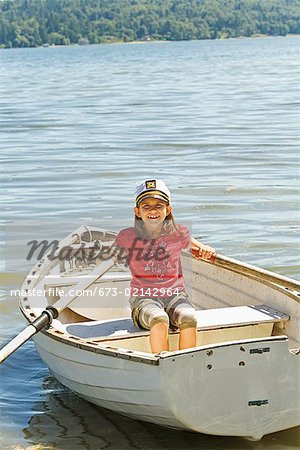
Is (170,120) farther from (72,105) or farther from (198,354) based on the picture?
(198,354)

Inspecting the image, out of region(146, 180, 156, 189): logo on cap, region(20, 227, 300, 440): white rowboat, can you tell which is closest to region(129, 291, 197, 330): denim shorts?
region(20, 227, 300, 440): white rowboat

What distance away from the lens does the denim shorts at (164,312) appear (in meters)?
6.30

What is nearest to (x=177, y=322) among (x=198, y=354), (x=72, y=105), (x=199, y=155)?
(x=198, y=354)

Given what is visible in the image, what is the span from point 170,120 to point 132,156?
22.0 feet

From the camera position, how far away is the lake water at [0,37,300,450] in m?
6.60

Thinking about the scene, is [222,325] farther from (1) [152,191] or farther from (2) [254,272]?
(1) [152,191]

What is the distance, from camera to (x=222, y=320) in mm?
6719

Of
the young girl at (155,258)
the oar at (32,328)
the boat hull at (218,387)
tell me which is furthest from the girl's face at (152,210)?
the boat hull at (218,387)

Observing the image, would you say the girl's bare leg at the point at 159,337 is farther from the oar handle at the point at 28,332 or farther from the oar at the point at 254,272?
the oar at the point at 254,272

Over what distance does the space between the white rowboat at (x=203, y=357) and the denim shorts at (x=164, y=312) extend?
0.38 ft

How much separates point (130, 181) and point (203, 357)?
33.7 ft

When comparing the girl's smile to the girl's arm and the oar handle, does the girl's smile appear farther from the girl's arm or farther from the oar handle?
the oar handle

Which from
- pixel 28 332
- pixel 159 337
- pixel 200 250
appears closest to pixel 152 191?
pixel 200 250

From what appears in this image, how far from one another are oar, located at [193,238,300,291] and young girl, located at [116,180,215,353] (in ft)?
0.95
